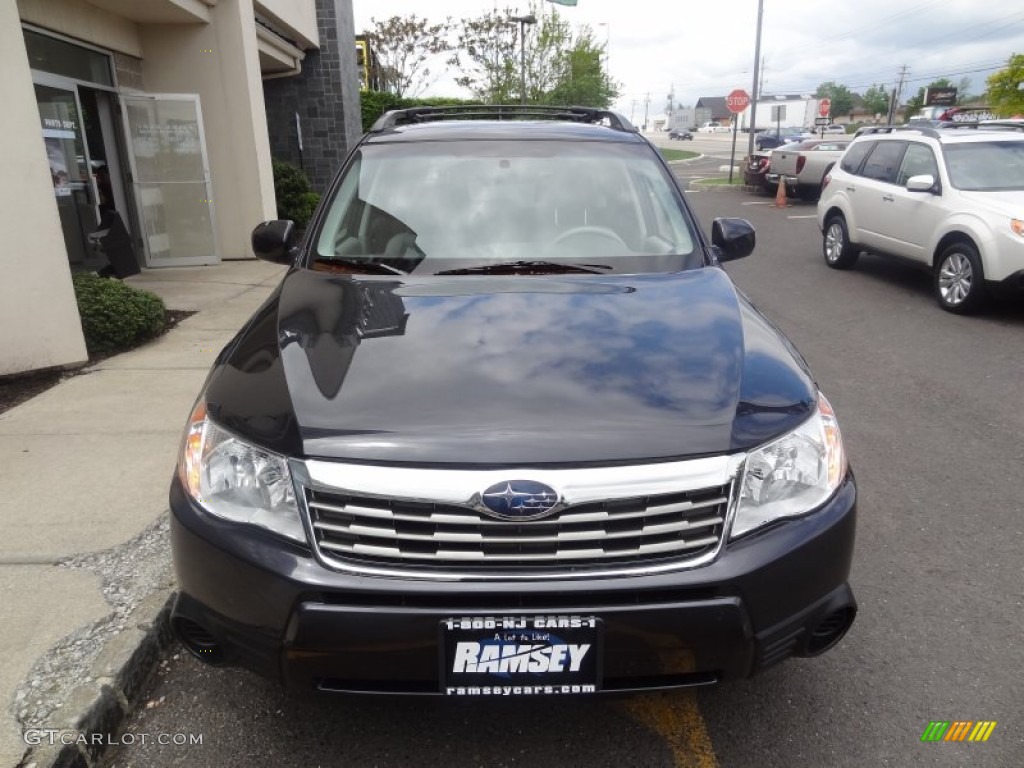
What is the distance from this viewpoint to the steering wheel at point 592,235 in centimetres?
333

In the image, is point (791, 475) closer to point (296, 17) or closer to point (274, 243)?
point (274, 243)

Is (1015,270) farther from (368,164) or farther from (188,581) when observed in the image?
(188,581)

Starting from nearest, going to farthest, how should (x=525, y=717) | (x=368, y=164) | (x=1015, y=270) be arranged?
(x=525, y=717) → (x=368, y=164) → (x=1015, y=270)

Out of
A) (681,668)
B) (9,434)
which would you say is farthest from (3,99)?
(681,668)

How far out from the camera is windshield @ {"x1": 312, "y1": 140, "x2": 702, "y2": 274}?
324 cm

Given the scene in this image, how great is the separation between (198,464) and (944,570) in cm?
300

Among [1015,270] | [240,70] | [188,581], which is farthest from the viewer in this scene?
[240,70]

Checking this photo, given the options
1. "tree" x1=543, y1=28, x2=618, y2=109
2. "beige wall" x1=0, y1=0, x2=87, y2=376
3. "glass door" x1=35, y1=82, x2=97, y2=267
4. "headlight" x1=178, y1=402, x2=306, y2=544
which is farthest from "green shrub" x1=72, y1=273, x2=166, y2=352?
"tree" x1=543, y1=28, x2=618, y2=109

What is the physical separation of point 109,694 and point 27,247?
4.28 m

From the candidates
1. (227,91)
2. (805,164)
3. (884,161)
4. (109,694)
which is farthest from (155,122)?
(805,164)

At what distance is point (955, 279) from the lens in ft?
26.6

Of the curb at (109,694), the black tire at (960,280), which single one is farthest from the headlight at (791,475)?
the black tire at (960,280)

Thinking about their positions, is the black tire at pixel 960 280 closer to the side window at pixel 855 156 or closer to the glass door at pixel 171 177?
the side window at pixel 855 156

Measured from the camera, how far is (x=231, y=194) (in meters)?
11.5
